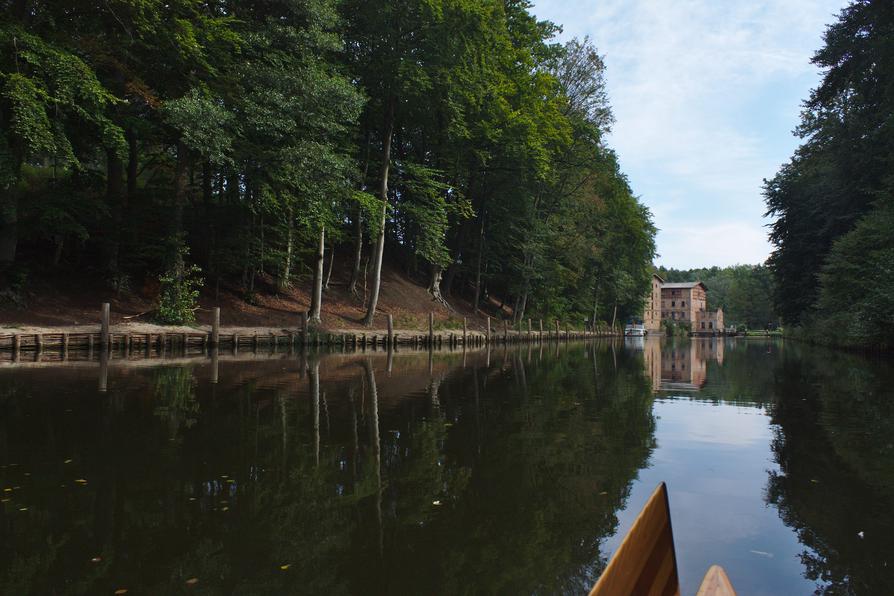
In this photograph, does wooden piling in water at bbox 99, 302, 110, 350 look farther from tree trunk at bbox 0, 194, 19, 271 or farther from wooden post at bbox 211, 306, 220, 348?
tree trunk at bbox 0, 194, 19, 271

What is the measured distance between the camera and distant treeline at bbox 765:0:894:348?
22.7 m

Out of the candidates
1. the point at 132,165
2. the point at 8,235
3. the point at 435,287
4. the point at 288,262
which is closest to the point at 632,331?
the point at 435,287

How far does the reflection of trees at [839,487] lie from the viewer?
12.0 feet

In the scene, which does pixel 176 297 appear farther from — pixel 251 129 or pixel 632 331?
pixel 632 331

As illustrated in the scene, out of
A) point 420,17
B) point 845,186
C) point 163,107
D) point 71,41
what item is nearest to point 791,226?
point 845,186

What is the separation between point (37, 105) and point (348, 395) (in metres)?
13.8

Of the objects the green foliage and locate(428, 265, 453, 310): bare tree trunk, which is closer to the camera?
the green foliage

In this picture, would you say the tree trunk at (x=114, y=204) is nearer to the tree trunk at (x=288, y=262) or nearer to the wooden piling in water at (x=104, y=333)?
the wooden piling in water at (x=104, y=333)

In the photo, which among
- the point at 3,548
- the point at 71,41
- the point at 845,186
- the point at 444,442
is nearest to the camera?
the point at 3,548

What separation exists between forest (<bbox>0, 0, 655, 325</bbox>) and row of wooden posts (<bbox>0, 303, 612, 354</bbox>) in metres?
1.31

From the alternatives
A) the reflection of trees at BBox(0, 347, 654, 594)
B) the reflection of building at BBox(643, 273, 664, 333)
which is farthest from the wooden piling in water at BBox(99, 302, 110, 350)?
the reflection of building at BBox(643, 273, 664, 333)

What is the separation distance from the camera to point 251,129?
2172 centimetres

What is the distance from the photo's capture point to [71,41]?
19156 millimetres

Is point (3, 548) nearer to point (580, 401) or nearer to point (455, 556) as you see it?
point (455, 556)
